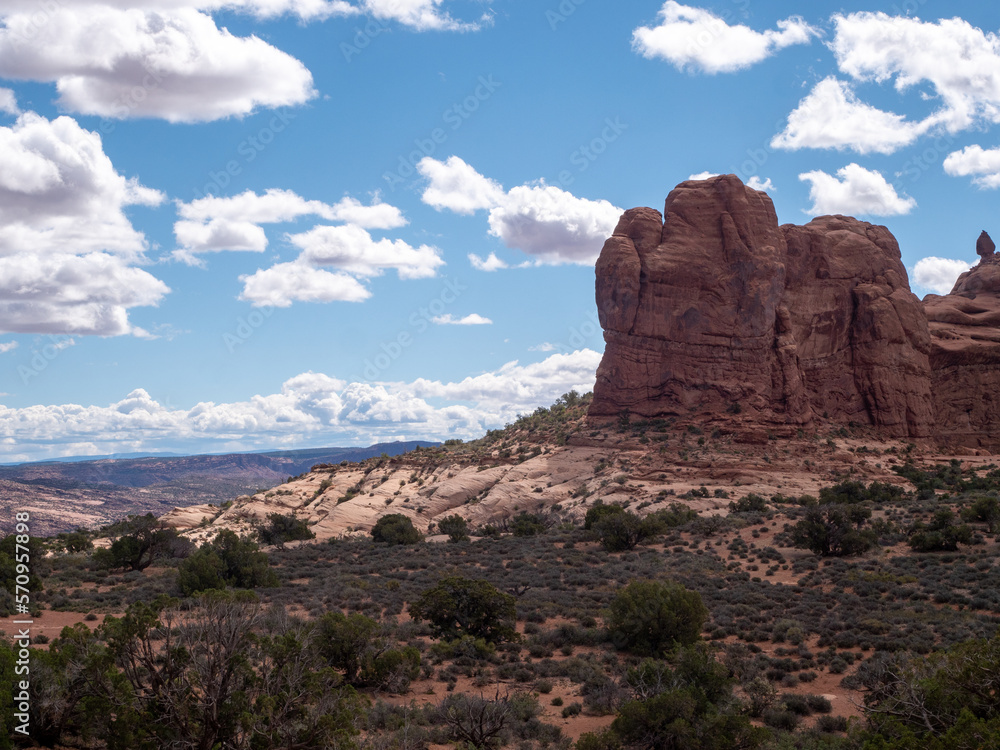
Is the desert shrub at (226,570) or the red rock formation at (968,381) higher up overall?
the red rock formation at (968,381)

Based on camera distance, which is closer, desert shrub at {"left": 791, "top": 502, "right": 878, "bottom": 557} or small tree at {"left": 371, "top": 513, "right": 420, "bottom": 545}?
desert shrub at {"left": 791, "top": 502, "right": 878, "bottom": 557}

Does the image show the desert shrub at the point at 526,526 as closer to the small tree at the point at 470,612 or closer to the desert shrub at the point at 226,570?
the desert shrub at the point at 226,570

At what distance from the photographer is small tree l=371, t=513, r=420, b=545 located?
127ft

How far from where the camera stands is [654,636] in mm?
18859

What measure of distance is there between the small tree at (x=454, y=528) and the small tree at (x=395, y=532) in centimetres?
165

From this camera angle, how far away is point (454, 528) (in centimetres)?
4041

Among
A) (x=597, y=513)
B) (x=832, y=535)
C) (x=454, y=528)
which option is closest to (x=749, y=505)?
(x=597, y=513)

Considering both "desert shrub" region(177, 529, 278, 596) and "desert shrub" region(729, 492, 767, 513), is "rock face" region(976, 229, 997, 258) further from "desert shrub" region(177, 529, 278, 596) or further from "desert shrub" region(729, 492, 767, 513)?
"desert shrub" region(177, 529, 278, 596)

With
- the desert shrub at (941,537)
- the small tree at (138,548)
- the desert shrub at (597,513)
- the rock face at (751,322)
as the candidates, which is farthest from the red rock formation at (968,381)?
the small tree at (138,548)

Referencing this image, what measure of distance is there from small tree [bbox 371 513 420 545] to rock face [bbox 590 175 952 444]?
19.4m

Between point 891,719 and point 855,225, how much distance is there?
190 ft

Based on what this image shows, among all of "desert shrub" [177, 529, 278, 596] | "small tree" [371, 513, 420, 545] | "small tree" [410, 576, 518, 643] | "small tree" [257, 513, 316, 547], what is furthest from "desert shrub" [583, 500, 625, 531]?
"small tree" [410, 576, 518, 643]

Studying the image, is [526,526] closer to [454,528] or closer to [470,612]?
[454,528]

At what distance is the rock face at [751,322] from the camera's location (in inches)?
2023
